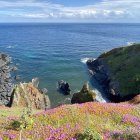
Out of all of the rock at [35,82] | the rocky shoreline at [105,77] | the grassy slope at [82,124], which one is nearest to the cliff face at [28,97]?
the rocky shoreline at [105,77]

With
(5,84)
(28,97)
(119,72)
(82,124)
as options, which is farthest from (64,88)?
(82,124)

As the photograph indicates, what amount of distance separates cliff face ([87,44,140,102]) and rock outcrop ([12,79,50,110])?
62.8 feet

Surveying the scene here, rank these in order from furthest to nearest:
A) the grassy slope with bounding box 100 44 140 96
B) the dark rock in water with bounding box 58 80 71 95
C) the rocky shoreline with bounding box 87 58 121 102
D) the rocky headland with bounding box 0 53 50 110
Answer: the dark rock in water with bounding box 58 80 71 95 → the rocky shoreline with bounding box 87 58 121 102 → the grassy slope with bounding box 100 44 140 96 → the rocky headland with bounding box 0 53 50 110

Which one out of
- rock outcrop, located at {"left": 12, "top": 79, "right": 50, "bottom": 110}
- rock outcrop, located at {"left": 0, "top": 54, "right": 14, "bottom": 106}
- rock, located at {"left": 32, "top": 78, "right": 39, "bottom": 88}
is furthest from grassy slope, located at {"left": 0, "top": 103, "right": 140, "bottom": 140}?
rock, located at {"left": 32, "top": 78, "right": 39, "bottom": 88}

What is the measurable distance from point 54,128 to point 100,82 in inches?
2867

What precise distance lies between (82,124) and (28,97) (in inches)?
1520

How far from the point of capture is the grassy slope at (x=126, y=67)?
7825 centimetres

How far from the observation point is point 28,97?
204ft

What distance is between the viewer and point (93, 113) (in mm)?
28344

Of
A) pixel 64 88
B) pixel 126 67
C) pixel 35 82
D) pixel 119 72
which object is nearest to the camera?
pixel 64 88

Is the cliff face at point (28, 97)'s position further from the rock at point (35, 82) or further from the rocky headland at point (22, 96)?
the rock at point (35, 82)

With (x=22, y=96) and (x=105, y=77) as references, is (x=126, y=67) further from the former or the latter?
(x=22, y=96)

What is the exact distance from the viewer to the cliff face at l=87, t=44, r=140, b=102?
7744 cm

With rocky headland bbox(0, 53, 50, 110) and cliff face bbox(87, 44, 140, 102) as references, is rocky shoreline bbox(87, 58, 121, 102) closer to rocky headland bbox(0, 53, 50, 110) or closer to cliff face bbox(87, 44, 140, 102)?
cliff face bbox(87, 44, 140, 102)
